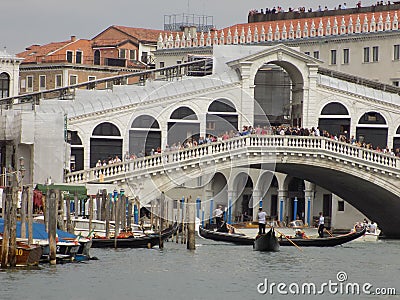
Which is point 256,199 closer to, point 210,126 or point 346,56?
point 346,56

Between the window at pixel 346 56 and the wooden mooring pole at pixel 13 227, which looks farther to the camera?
the window at pixel 346 56

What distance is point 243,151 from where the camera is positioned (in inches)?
1720

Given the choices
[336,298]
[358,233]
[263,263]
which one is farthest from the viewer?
[358,233]

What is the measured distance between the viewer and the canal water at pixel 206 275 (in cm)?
2848

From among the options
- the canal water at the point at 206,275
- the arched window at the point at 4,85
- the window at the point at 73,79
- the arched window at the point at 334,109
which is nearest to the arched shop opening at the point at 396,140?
the arched window at the point at 334,109

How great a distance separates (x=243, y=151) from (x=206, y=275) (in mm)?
12242

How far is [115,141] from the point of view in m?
45.2

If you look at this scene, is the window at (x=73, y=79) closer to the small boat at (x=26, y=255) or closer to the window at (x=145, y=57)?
the window at (x=145, y=57)

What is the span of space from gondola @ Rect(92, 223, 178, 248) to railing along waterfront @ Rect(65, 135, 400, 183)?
368 cm

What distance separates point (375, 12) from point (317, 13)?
3.16 meters

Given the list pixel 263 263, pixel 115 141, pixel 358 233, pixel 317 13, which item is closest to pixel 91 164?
pixel 115 141

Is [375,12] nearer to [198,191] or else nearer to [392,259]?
[198,191]

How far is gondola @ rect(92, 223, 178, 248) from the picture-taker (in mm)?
36719

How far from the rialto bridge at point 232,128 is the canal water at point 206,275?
15.9 feet
